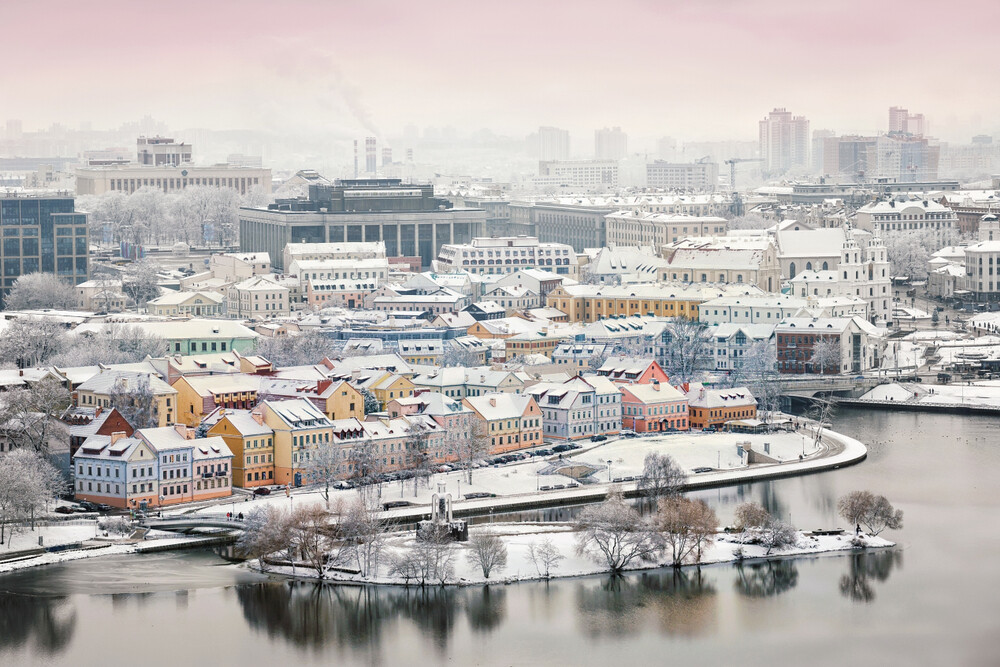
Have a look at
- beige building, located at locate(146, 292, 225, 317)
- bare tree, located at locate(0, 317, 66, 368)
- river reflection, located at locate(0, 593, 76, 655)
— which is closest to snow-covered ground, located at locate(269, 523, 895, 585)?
river reflection, located at locate(0, 593, 76, 655)

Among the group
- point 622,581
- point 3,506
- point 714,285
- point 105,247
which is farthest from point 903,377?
point 105,247

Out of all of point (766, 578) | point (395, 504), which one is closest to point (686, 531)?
point (766, 578)

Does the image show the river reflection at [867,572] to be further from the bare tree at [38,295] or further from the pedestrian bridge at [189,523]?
the bare tree at [38,295]

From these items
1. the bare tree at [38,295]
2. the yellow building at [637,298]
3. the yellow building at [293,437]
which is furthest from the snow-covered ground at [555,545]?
the bare tree at [38,295]

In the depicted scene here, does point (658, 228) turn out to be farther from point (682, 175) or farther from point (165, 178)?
point (682, 175)

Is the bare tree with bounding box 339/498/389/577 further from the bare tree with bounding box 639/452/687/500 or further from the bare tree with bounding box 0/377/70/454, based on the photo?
the bare tree with bounding box 0/377/70/454
